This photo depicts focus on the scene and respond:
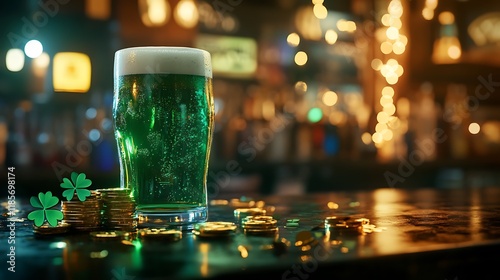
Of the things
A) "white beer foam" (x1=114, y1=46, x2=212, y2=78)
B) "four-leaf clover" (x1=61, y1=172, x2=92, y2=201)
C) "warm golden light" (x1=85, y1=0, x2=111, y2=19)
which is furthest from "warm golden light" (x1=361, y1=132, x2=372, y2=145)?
"four-leaf clover" (x1=61, y1=172, x2=92, y2=201)

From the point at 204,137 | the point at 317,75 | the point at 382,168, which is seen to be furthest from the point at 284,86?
the point at 204,137

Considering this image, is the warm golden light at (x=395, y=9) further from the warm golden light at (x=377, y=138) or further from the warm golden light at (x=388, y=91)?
the warm golden light at (x=377, y=138)

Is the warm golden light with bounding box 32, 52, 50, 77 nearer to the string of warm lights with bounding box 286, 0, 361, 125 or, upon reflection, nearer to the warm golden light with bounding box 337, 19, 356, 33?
the string of warm lights with bounding box 286, 0, 361, 125

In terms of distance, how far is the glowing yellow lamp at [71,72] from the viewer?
13.3 feet

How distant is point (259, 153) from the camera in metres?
4.73

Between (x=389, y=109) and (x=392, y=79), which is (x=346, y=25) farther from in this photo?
(x=389, y=109)

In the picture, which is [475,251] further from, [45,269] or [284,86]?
[284,86]

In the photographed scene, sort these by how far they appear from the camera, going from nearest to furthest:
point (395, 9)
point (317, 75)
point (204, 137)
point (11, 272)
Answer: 1. point (11, 272)
2. point (204, 137)
3. point (317, 75)
4. point (395, 9)

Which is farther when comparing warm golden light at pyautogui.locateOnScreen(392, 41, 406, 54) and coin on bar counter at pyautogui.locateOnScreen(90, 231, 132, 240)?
warm golden light at pyautogui.locateOnScreen(392, 41, 406, 54)

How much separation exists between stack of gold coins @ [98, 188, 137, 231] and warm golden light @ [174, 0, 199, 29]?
12.4 feet

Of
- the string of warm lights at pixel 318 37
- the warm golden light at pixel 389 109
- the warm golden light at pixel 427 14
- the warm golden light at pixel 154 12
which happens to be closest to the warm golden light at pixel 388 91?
the warm golden light at pixel 389 109

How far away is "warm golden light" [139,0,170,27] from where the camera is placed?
4.38 meters

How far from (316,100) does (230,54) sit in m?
0.88

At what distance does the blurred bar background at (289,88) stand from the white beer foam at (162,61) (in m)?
2.38
